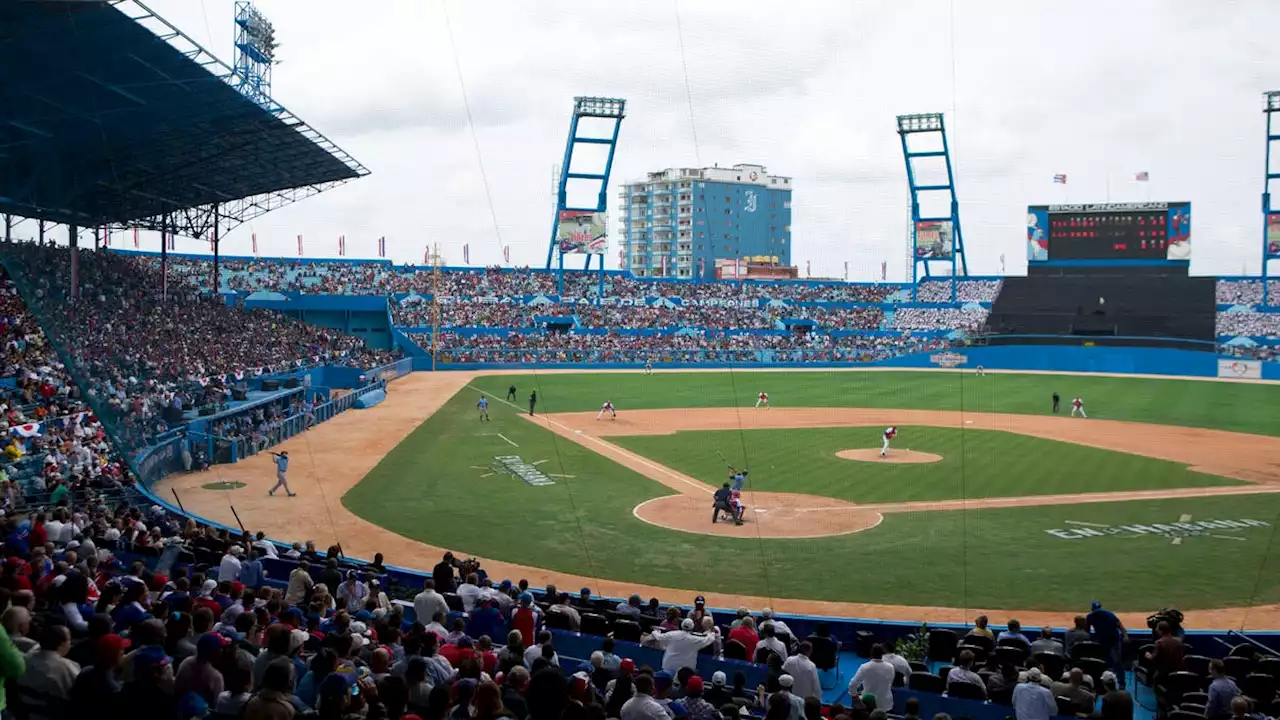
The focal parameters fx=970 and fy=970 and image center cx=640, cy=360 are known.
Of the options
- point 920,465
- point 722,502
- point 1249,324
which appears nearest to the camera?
point 722,502

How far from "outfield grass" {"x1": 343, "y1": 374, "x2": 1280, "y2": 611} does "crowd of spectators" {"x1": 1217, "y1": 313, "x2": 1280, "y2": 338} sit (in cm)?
5452

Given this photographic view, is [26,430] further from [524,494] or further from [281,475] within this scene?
[524,494]

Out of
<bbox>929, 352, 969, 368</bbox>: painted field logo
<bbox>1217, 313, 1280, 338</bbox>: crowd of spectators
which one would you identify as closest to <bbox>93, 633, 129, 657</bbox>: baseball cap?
<bbox>929, 352, 969, 368</bbox>: painted field logo

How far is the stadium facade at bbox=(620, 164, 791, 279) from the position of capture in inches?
5541

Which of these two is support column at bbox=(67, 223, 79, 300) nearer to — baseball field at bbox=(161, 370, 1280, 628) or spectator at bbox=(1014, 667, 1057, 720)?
baseball field at bbox=(161, 370, 1280, 628)

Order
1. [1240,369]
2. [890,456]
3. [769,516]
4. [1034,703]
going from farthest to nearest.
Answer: [1240,369]
[890,456]
[769,516]
[1034,703]

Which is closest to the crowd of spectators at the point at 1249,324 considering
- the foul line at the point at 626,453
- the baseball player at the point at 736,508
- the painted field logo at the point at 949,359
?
the painted field logo at the point at 949,359

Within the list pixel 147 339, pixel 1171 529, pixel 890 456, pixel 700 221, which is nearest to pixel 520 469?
pixel 890 456

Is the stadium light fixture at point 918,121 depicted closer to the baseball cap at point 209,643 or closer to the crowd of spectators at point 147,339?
the crowd of spectators at point 147,339

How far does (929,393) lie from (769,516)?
117ft

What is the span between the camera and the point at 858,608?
16.1 m

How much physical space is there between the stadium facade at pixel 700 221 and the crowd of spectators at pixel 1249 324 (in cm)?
6913

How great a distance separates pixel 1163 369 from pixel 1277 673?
2666 inches

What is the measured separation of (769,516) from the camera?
76.2 ft
